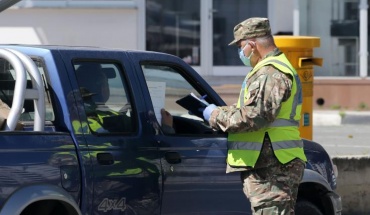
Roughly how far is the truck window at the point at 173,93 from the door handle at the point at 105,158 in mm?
664

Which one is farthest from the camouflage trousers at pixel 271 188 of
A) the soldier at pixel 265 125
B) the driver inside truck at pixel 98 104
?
the driver inside truck at pixel 98 104

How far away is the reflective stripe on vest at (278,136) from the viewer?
5320 mm

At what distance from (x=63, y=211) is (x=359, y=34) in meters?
11.7

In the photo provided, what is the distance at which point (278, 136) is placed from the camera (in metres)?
5.34

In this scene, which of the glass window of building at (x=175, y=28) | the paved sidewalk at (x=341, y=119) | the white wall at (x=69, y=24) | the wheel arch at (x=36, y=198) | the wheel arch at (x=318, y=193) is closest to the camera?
the wheel arch at (x=36, y=198)

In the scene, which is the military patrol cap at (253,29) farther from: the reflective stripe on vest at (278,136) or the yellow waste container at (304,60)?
the yellow waste container at (304,60)

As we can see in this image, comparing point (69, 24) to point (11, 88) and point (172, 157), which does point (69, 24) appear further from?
point (172, 157)

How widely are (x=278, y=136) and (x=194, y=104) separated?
657mm

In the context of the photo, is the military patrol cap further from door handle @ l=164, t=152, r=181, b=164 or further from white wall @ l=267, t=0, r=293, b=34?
white wall @ l=267, t=0, r=293, b=34

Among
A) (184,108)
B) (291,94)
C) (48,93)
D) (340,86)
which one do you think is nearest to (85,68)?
(48,93)

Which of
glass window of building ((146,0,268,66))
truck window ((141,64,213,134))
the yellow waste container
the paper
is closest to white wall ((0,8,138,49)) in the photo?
glass window of building ((146,0,268,66))

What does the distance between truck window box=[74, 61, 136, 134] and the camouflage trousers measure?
867mm

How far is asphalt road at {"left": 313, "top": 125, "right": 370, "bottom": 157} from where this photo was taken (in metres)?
11.4

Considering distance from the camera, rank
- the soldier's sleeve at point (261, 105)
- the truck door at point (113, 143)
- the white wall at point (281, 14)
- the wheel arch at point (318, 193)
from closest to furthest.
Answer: the soldier's sleeve at point (261, 105), the truck door at point (113, 143), the wheel arch at point (318, 193), the white wall at point (281, 14)
